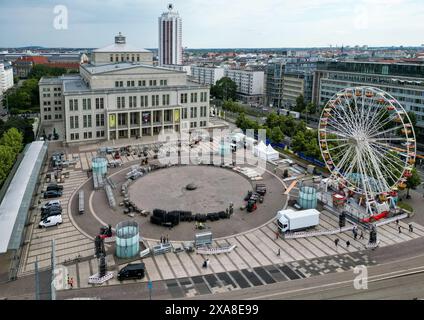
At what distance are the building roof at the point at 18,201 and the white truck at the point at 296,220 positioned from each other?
30.9 meters

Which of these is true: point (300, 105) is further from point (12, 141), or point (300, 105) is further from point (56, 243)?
point (56, 243)

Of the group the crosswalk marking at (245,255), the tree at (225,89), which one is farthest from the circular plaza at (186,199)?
the tree at (225,89)

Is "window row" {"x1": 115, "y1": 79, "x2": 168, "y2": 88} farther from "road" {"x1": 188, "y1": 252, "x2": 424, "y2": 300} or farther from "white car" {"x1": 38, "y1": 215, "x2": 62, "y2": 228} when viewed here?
"road" {"x1": 188, "y1": 252, "x2": 424, "y2": 300}

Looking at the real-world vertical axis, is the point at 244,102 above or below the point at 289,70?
below

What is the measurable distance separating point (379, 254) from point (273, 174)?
30560mm

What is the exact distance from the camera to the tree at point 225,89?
601 feet

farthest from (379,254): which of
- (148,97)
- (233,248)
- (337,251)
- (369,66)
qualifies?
(369,66)

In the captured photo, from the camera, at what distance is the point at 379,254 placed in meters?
→ 45.6

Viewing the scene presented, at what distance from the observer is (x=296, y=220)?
5012 cm

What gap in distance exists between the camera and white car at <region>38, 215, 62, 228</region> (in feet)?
169

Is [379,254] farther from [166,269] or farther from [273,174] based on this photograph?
[273,174]

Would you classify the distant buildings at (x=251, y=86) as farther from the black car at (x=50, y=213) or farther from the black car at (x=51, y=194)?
the black car at (x=50, y=213)

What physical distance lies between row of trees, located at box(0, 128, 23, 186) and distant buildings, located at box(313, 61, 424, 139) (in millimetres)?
94268
